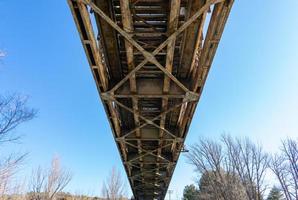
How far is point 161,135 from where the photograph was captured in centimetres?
927

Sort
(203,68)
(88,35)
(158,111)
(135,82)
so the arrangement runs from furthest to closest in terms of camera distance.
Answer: (158,111) < (135,82) < (203,68) < (88,35)

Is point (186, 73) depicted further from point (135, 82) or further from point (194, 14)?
point (194, 14)

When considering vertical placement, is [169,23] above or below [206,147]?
below

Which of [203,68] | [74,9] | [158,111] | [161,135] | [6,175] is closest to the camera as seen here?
[74,9]

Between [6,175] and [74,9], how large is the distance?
1346cm

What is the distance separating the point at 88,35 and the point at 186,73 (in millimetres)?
2721

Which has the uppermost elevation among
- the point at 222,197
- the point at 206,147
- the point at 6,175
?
the point at 206,147

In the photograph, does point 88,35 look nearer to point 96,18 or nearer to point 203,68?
point 96,18

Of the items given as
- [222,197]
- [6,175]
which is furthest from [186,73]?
[222,197]

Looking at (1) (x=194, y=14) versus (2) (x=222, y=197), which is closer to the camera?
(1) (x=194, y=14)

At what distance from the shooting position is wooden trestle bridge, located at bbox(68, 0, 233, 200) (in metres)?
4.59

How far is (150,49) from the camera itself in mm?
5523

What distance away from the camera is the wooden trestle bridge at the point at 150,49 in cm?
459

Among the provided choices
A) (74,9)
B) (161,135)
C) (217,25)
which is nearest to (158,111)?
(161,135)
